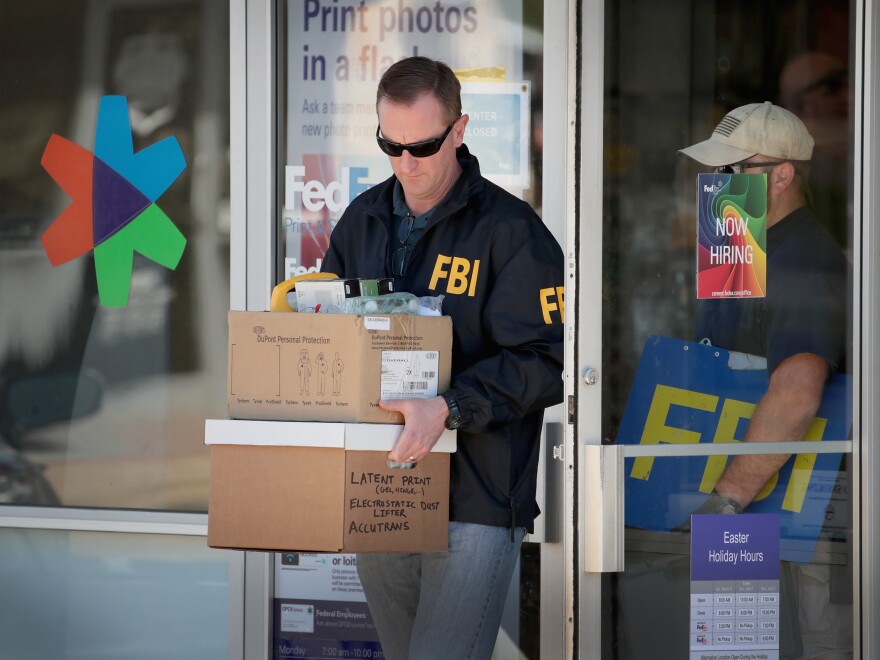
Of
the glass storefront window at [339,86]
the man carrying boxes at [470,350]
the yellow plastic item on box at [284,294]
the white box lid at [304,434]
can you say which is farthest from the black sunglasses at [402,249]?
the glass storefront window at [339,86]

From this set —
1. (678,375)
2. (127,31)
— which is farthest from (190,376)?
(678,375)

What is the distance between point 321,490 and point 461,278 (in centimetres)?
56

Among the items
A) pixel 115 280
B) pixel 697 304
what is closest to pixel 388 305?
pixel 697 304

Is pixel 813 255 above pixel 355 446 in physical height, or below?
above

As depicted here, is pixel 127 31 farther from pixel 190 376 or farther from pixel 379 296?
pixel 379 296

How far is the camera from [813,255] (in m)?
3.35

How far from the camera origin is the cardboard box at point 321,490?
219 centimetres

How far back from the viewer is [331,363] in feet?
7.22

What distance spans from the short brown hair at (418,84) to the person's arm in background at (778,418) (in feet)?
4.96

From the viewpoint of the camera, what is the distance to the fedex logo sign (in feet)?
12.7

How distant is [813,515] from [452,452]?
160cm

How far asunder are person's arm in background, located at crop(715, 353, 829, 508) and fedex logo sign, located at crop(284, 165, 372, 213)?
1580 millimetres

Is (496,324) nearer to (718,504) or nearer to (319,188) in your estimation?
(718,504)

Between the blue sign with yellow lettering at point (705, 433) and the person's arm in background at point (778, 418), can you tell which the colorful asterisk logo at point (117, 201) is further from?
the person's arm in background at point (778, 418)
